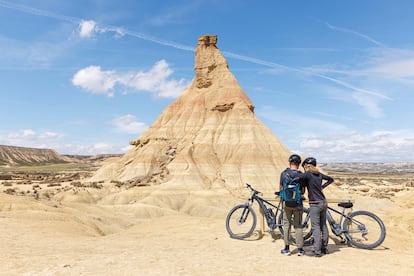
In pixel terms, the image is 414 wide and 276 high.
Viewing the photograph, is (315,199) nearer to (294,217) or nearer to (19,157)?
(294,217)

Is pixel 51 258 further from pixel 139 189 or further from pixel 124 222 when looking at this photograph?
pixel 139 189

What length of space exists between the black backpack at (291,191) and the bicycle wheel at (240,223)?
2010 millimetres

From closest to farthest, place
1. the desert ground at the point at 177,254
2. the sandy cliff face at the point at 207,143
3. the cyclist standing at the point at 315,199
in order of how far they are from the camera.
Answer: the desert ground at the point at 177,254 → the cyclist standing at the point at 315,199 → the sandy cliff face at the point at 207,143

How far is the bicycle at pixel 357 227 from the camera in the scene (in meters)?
9.75

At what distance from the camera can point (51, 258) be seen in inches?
344

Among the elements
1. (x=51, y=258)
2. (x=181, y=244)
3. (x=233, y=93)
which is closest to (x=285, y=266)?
(x=181, y=244)

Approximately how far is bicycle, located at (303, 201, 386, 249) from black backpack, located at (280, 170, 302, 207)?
135cm

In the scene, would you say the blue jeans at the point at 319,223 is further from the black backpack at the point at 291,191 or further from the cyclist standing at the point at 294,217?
the black backpack at the point at 291,191

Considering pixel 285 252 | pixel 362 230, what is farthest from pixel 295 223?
pixel 362 230

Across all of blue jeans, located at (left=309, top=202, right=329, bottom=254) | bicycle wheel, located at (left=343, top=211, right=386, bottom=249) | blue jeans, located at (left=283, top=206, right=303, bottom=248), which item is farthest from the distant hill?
blue jeans, located at (left=309, top=202, right=329, bottom=254)

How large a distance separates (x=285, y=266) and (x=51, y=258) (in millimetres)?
5564

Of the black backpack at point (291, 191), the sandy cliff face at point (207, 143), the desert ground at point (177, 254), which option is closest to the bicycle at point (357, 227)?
the desert ground at point (177, 254)

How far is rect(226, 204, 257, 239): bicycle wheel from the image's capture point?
10.8 meters

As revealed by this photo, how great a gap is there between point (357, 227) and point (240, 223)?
132 inches
